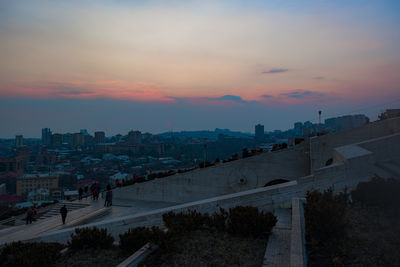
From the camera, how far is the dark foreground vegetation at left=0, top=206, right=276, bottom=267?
5406 mm

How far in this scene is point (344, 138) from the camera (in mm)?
15383

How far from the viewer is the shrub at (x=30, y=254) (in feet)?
18.2

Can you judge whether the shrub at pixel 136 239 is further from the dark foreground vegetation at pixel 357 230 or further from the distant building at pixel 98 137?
the distant building at pixel 98 137

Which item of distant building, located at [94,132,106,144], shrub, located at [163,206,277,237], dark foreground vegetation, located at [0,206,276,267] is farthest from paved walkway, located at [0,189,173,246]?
distant building, located at [94,132,106,144]

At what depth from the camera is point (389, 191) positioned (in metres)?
5.91

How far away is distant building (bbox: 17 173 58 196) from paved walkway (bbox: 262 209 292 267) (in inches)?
2036

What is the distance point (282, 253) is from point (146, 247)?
275 cm

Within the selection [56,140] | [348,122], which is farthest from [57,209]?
[56,140]

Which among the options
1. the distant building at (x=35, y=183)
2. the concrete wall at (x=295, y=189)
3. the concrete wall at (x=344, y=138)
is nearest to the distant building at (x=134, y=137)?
the distant building at (x=35, y=183)

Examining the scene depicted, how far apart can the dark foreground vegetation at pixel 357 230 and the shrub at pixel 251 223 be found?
41.3 inches

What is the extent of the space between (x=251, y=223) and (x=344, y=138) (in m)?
11.4

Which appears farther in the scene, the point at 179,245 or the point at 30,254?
the point at 179,245

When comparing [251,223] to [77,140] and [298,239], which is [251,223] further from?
[77,140]

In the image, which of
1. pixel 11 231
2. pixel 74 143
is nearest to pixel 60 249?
pixel 11 231
